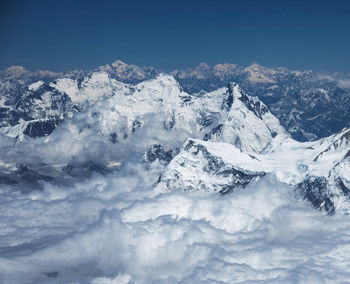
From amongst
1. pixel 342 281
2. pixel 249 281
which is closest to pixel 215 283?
pixel 249 281

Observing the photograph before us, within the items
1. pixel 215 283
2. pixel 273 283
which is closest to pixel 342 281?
pixel 273 283

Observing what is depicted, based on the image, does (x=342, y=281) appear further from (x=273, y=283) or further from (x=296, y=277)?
(x=273, y=283)

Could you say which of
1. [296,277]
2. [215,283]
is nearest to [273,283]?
[296,277]

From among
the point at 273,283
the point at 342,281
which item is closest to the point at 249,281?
the point at 273,283

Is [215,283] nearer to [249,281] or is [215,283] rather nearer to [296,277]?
[249,281]

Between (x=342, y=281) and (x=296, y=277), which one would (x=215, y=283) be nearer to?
(x=296, y=277)

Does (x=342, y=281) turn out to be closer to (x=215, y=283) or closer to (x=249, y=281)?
(x=249, y=281)
